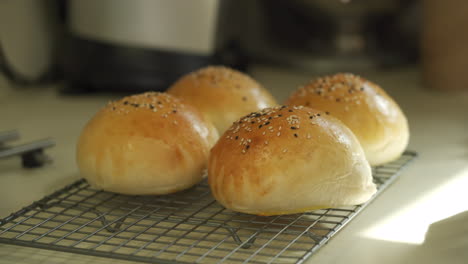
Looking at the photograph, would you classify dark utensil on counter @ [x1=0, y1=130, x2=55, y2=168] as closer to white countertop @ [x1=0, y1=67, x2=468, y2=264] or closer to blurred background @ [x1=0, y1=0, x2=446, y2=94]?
white countertop @ [x1=0, y1=67, x2=468, y2=264]

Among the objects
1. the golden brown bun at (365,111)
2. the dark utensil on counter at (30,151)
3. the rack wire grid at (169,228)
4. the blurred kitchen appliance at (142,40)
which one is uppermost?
the blurred kitchen appliance at (142,40)

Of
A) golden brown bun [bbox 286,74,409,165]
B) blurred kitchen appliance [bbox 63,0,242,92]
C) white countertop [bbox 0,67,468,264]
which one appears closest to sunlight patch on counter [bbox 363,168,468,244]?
white countertop [bbox 0,67,468,264]

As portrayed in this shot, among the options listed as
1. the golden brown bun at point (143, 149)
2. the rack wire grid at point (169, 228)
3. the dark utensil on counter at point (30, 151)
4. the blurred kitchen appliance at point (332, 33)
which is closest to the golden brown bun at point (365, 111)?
the rack wire grid at point (169, 228)

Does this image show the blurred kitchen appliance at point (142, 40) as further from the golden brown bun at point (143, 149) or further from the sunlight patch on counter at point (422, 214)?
the sunlight patch on counter at point (422, 214)

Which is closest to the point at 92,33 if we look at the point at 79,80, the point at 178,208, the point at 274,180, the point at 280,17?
the point at 79,80

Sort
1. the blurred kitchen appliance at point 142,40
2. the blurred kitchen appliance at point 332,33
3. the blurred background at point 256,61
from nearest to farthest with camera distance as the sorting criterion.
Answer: the blurred background at point 256,61 < the blurred kitchen appliance at point 142,40 < the blurred kitchen appliance at point 332,33

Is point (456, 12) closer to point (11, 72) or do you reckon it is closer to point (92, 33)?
point (92, 33)

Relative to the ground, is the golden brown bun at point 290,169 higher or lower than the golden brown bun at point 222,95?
lower

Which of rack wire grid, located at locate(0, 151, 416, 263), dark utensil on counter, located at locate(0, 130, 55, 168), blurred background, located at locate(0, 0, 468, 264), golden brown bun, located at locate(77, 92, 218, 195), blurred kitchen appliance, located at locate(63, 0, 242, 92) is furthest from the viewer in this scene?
blurred kitchen appliance, located at locate(63, 0, 242, 92)
